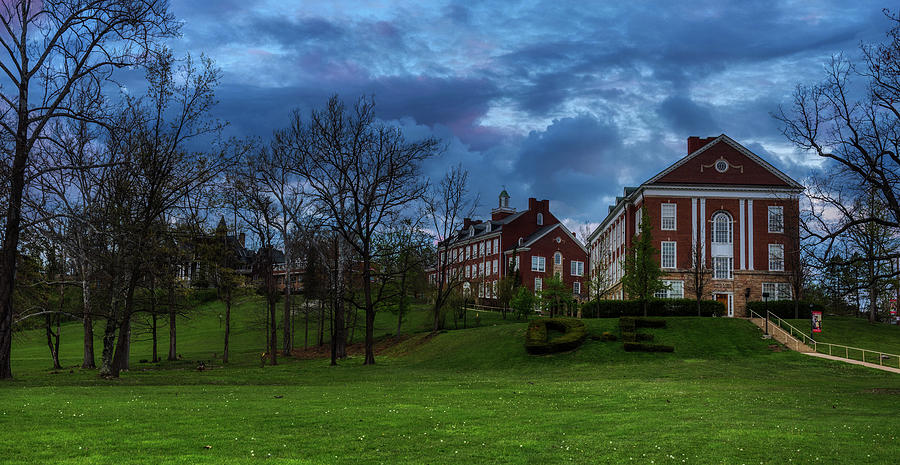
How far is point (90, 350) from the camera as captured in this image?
39.3m

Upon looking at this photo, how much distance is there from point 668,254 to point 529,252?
35278mm

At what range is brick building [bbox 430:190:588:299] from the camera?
95.2 meters

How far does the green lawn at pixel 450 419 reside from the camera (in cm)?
1149

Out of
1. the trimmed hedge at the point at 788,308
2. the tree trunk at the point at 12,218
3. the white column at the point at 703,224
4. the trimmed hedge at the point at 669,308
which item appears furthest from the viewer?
the white column at the point at 703,224

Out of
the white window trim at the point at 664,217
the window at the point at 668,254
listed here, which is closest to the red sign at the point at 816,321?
the window at the point at 668,254

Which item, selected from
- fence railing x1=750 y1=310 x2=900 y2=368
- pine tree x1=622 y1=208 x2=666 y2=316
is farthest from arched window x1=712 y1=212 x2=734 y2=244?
fence railing x1=750 y1=310 x2=900 y2=368

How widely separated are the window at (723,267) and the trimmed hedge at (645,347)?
2219 centimetres

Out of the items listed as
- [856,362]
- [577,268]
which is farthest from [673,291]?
[577,268]

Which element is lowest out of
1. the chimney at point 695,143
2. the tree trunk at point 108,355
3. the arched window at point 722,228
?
the tree trunk at point 108,355

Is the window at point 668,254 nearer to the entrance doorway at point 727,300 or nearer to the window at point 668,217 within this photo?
the window at point 668,217

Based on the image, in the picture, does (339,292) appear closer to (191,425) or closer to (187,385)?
(187,385)

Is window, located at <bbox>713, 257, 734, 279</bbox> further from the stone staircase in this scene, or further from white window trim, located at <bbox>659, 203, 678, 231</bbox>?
the stone staircase

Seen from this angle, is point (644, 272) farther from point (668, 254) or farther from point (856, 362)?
point (856, 362)

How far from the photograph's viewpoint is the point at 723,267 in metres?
60.9
